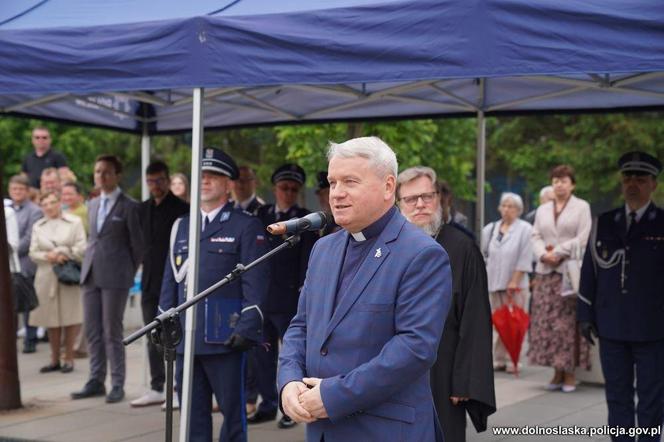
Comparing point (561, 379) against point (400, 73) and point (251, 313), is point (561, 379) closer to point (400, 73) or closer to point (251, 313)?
point (251, 313)

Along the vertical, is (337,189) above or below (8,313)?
above

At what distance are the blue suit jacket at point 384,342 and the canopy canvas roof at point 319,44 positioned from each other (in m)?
1.66

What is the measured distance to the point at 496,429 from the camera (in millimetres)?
7668

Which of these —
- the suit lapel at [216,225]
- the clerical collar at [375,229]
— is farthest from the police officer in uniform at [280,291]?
the clerical collar at [375,229]

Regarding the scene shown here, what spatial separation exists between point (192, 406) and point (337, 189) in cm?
293

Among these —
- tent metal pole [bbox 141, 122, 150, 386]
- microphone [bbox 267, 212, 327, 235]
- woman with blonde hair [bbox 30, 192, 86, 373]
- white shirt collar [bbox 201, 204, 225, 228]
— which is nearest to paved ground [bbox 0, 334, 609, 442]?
tent metal pole [bbox 141, 122, 150, 386]

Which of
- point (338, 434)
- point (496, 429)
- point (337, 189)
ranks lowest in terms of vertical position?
point (496, 429)

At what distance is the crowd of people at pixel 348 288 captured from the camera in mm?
3645

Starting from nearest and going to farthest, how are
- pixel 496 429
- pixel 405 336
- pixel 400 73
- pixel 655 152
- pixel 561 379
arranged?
1. pixel 405 336
2. pixel 400 73
3. pixel 496 429
4. pixel 561 379
5. pixel 655 152

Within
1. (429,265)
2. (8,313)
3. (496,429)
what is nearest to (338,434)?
(429,265)

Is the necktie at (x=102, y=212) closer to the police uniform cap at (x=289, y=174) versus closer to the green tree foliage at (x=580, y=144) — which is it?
the police uniform cap at (x=289, y=174)

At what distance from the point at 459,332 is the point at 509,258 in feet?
17.8

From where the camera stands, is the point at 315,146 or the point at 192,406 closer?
the point at 192,406

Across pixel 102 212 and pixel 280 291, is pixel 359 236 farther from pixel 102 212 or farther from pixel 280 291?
pixel 102 212
